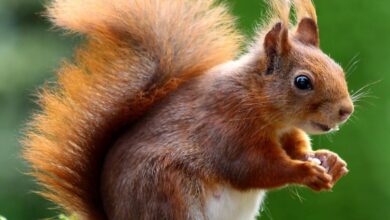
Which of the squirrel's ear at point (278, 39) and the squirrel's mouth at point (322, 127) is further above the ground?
the squirrel's ear at point (278, 39)

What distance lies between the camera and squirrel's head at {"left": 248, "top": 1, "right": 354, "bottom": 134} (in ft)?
5.79

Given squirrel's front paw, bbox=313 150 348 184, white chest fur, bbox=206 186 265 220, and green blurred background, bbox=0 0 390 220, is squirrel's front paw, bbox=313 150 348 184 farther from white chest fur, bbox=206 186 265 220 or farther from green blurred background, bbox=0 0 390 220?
green blurred background, bbox=0 0 390 220

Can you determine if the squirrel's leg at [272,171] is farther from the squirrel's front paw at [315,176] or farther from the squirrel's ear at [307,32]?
the squirrel's ear at [307,32]

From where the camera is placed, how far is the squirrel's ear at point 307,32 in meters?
1.90

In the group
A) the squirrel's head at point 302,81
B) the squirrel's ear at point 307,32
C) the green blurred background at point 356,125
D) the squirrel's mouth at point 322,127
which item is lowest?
the green blurred background at point 356,125

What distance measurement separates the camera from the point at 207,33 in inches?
78.5

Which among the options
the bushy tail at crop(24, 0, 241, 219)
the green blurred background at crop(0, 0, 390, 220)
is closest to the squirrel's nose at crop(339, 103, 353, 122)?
the bushy tail at crop(24, 0, 241, 219)

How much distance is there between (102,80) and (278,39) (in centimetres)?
38

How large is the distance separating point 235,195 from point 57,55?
176 centimetres

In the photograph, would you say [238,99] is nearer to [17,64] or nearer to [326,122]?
[326,122]

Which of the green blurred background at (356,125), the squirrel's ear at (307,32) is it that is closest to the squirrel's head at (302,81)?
the squirrel's ear at (307,32)

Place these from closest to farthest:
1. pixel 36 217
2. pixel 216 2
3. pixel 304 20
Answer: pixel 304 20 < pixel 216 2 < pixel 36 217

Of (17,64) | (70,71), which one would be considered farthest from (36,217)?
(70,71)

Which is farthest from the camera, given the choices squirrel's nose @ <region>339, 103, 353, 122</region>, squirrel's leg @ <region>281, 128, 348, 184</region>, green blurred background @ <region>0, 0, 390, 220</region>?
green blurred background @ <region>0, 0, 390, 220</region>
